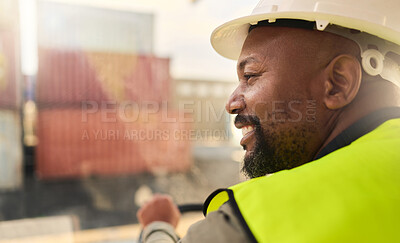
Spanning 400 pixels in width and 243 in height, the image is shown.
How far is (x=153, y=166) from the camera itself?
9977mm

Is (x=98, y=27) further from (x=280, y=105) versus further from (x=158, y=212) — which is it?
(x=280, y=105)

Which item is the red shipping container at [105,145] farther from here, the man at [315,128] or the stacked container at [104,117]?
the man at [315,128]

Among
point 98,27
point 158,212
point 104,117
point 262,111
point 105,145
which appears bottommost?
point 105,145

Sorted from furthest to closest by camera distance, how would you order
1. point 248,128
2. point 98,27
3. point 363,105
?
1. point 98,27
2. point 248,128
3. point 363,105

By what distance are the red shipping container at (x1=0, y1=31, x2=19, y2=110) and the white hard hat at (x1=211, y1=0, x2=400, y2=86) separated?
30.2ft

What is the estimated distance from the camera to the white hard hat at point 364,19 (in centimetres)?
80

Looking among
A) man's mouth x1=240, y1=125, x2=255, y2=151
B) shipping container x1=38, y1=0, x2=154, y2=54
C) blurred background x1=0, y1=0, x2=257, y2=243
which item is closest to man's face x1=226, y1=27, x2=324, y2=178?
man's mouth x1=240, y1=125, x2=255, y2=151

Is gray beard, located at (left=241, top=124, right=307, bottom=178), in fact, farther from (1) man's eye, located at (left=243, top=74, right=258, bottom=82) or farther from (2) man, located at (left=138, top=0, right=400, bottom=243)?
(1) man's eye, located at (left=243, top=74, right=258, bottom=82)

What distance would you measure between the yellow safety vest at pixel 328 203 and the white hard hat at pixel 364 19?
1.08 feet

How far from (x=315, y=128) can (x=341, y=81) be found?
Answer: 13cm

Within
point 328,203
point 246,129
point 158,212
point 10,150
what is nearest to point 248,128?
point 246,129

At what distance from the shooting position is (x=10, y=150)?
27.2 feet

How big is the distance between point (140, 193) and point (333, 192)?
9.00 metres

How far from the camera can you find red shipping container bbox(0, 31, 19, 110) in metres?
8.38
